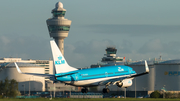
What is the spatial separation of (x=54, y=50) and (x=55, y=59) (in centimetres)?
214

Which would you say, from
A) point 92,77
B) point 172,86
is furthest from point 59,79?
point 172,86

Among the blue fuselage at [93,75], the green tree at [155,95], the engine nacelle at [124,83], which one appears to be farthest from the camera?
the green tree at [155,95]

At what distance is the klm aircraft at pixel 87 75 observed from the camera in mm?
76625

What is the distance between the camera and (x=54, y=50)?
250 feet

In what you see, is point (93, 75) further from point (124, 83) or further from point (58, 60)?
point (58, 60)

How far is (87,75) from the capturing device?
80.9m

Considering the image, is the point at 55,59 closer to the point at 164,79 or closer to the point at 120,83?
the point at 120,83

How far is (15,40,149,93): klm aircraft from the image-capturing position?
251 feet

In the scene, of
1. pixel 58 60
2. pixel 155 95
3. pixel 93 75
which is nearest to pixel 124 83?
pixel 93 75

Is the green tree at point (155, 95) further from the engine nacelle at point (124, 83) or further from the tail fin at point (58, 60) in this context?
the tail fin at point (58, 60)

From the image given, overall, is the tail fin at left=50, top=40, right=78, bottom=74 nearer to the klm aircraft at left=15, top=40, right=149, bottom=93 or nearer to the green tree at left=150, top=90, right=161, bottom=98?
the klm aircraft at left=15, top=40, right=149, bottom=93

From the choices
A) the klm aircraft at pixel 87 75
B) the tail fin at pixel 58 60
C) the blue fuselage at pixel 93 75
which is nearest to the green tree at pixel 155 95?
the klm aircraft at pixel 87 75

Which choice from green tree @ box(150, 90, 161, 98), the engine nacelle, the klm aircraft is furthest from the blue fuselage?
green tree @ box(150, 90, 161, 98)

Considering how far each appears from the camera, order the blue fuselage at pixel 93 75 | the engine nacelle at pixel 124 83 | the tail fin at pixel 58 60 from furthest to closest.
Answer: the engine nacelle at pixel 124 83, the blue fuselage at pixel 93 75, the tail fin at pixel 58 60
